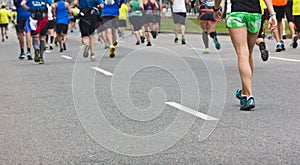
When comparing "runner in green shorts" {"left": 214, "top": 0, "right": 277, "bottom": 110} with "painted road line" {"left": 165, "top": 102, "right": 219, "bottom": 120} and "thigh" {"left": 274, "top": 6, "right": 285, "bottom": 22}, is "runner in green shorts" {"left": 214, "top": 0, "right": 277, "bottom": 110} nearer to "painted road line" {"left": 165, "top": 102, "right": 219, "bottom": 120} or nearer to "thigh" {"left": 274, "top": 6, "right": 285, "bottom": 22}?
"painted road line" {"left": 165, "top": 102, "right": 219, "bottom": 120}

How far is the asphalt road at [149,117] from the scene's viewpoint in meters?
6.32

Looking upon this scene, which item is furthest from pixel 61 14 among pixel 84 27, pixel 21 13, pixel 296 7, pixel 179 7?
pixel 296 7

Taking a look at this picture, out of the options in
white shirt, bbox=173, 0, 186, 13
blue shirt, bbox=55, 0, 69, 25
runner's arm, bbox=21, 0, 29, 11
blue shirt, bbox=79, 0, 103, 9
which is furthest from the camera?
blue shirt, bbox=55, 0, 69, 25

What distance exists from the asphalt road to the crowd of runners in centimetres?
69

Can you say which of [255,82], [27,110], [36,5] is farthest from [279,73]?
[36,5]

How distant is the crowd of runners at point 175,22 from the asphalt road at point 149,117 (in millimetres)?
691

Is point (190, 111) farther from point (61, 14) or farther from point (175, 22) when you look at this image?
point (61, 14)

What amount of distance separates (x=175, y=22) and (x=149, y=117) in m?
11.5

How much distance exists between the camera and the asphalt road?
6316mm

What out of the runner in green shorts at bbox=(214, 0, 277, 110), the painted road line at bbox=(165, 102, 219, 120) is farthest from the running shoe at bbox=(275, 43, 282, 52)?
the runner in green shorts at bbox=(214, 0, 277, 110)

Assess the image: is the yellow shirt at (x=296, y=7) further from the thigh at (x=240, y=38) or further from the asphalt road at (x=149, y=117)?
the thigh at (x=240, y=38)

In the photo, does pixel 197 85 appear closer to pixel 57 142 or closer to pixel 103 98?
pixel 103 98

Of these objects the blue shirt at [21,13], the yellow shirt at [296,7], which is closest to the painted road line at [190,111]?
the yellow shirt at [296,7]

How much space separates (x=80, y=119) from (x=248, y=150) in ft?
8.72
